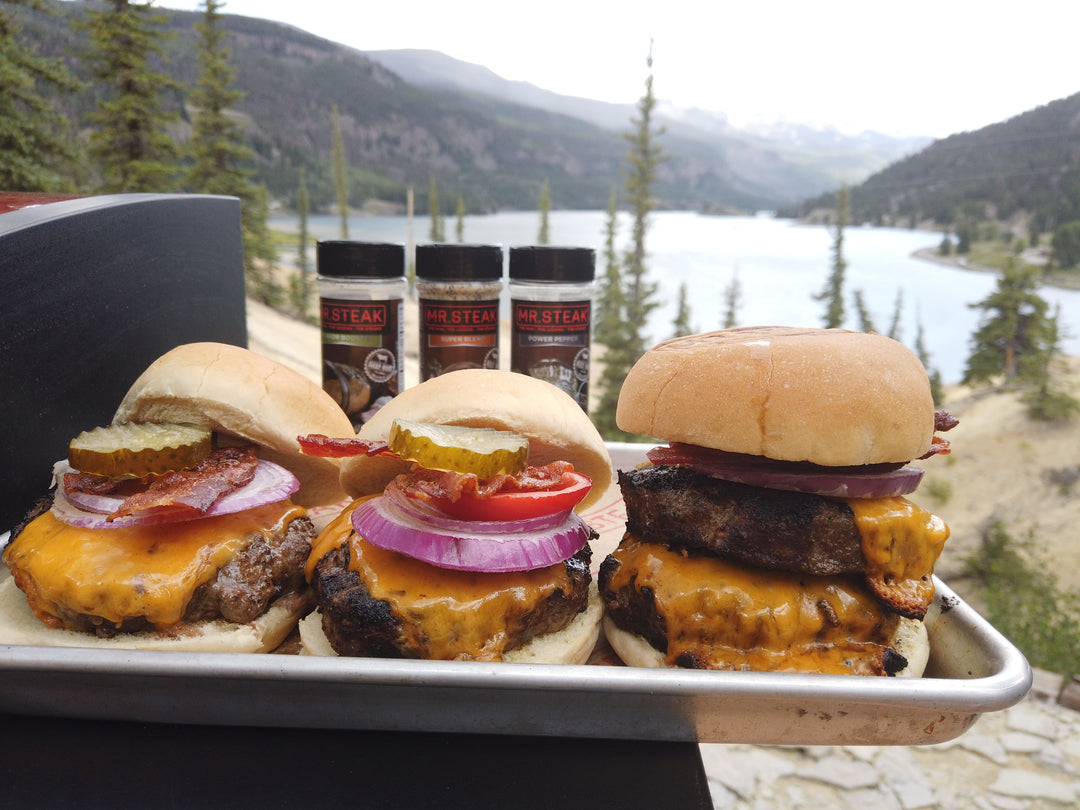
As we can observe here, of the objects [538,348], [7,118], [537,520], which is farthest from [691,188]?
[537,520]

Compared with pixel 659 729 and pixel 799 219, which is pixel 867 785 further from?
pixel 799 219

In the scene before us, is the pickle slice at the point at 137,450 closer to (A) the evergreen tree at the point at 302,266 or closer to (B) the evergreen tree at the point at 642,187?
(B) the evergreen tree at the point at 642,187

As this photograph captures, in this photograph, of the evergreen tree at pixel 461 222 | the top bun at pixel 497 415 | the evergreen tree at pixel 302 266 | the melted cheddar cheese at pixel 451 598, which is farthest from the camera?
the evergreen tree at pixel 461 222

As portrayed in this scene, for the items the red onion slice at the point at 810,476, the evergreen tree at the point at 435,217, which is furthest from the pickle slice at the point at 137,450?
the evergreen tree at the point at 435,217

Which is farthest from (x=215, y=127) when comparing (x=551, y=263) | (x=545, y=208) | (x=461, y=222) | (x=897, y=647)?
(x=897, y=647)

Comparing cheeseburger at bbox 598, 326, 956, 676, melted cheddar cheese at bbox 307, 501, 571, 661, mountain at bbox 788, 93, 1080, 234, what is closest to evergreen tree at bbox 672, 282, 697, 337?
mountain at bbox 788, 93, 1080, 234
